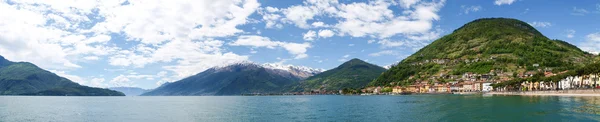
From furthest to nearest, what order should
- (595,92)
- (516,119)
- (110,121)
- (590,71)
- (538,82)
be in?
1. (538,82)
2. (590,71)
3. (595,92)
4. (110,121)
5. (516,119)

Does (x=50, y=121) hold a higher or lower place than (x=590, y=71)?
lower

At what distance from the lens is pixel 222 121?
69562 mm

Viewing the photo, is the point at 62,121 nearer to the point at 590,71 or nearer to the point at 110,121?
the point at 110,121

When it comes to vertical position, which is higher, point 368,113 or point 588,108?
point 588,108

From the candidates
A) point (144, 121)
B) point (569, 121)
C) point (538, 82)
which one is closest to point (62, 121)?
point (144, 121)

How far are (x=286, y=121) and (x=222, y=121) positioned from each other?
37.0 feet

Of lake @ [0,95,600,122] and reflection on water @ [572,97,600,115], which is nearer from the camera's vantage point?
lake @ [0,95,600,122]

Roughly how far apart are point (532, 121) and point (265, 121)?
37.3 m

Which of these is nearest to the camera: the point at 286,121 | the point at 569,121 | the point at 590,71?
the point at 569,121

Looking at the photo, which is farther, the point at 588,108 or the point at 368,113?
the point at 368,113

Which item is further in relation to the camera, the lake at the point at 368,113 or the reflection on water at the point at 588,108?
the reflection on water at the point at 588,108

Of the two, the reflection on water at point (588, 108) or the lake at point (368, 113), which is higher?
the reflection on water at point (588, 108)

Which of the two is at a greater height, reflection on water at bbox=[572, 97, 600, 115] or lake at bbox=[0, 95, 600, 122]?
reflection on water at bbox=[572, 97, 600, 115]

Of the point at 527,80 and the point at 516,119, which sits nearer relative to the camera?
the point at 516,119
